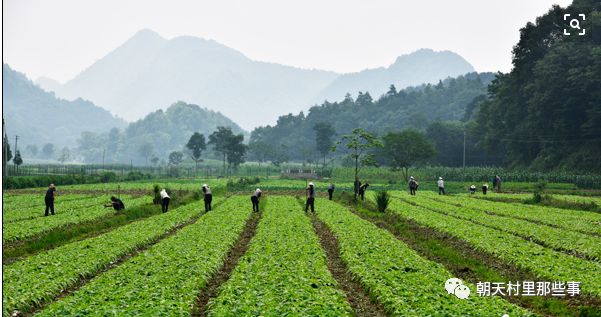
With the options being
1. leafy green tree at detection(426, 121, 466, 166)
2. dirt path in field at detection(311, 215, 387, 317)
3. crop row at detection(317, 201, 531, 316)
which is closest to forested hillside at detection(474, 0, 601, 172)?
leafy green tree at detection(426, 121, 466, 166)

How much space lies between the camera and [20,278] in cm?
1905

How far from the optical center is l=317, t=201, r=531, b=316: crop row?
15023mm

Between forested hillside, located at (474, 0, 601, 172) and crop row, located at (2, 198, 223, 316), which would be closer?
crop row, located at (2, 198, 223, 316)

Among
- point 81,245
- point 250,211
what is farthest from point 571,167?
point 81,245

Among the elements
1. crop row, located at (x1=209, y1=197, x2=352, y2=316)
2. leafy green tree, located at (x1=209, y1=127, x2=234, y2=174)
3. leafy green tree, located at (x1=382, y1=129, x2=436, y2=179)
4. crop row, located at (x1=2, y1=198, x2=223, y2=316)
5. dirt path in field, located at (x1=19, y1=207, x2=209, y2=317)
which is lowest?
dirt path in field, located at (x1=19, y1=207, x2=209, y2=317)

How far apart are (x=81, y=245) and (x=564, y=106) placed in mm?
91047

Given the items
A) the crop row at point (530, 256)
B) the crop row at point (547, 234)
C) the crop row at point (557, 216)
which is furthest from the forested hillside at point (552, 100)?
the crop row at point (530, 256)

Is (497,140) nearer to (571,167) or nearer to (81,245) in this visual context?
(571,167)

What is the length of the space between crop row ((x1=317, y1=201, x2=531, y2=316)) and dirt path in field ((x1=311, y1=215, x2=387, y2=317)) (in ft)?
0.77

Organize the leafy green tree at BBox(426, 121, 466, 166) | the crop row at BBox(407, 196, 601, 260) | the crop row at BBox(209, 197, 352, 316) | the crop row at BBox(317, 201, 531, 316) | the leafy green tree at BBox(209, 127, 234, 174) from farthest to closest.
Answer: the leafy green tree at BBox(209, 127, 234, 174) < the leafy green tree at BBox(426, 121, 466, 166) < the crop row at BBox(407, 196, 601, 260) < the crop row at BBox(317, 201, 531, 316) < the crop row at BBox(209, 197, 352, 316)

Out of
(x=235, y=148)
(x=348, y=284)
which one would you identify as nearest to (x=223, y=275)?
(x=348, y=284)

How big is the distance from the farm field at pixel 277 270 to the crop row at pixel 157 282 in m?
0.04

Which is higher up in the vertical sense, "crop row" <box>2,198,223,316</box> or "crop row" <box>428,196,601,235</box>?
"crop row" <box>428,196,601,235</box>

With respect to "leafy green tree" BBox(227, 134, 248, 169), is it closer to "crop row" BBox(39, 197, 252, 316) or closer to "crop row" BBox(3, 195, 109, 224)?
"crop row" BBox(3, 195, 109, 224)
